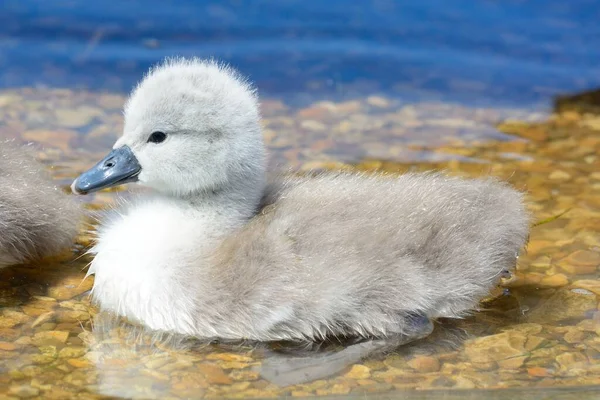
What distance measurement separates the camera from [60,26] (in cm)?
781

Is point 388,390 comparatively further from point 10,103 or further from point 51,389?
point 10,103

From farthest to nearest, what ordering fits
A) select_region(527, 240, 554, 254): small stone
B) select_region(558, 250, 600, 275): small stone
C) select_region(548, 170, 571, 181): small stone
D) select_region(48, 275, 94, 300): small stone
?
select_region(548, 170, 571, 181): small stone
select_region(527, 240, 554, 254): small stone
select_region(558, 250, 600, 275): small stone
select_region(48, 275, 94, 300): small stone

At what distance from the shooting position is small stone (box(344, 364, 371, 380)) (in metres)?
4.19

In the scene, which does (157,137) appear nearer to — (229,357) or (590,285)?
(229,357)

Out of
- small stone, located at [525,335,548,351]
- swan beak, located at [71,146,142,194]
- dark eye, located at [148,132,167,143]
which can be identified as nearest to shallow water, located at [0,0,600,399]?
small stone, located at [525,335,548,351]

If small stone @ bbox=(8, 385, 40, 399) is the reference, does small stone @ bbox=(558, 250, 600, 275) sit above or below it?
above

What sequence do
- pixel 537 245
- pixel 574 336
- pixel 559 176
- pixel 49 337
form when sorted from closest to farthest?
pixel 49 337 → pixel 574 336 → pixel 537 245 → pixel 559 176

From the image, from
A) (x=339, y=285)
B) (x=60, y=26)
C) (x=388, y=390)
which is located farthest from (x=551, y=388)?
(x=60, y=26)

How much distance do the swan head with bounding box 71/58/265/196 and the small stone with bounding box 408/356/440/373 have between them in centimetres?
95

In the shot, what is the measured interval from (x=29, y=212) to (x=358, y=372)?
159cm

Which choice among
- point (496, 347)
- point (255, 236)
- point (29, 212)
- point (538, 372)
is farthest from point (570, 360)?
point (29, 212)

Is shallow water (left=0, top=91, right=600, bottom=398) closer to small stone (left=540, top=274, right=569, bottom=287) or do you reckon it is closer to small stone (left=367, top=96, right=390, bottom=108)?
small stone (left=540, top=274, right=569, bottom=287)

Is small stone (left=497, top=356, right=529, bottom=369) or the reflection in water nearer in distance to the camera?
the reflection in water

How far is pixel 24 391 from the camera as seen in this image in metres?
3.98
